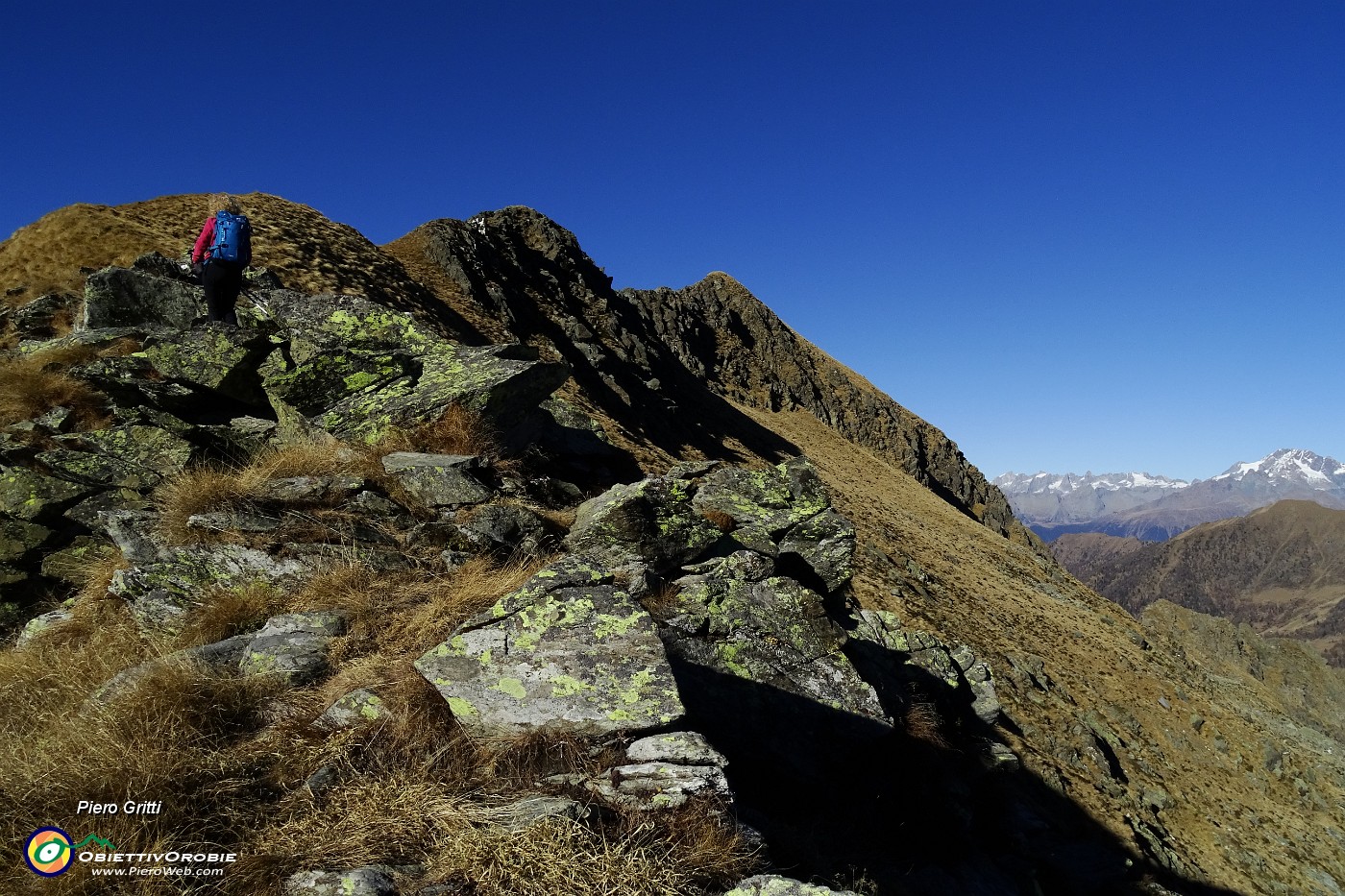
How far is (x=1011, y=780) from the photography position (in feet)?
42.9

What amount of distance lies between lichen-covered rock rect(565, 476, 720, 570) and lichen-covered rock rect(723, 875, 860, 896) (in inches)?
149

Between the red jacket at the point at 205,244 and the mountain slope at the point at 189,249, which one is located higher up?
the mountain slope at the point at 189,249

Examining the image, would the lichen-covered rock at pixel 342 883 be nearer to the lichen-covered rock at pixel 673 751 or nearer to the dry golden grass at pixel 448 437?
the lichen-covered rock at pixel 673 751

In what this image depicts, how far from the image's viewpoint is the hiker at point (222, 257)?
11.1 metres

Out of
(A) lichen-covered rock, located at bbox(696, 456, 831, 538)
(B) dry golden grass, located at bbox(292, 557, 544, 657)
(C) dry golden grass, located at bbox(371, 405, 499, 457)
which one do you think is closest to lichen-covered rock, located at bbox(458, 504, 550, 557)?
(B) dry golden grass, located at bbox(292, 557, 544, 657)

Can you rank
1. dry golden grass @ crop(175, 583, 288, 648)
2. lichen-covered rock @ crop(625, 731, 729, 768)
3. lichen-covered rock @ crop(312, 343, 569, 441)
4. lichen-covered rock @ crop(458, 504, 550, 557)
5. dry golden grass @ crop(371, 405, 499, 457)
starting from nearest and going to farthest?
1. lichen-covered rock @ crop(625, 731, 729, 768)
2. dry golden grass @ crop(175, 583, 288, 648)
3. lichen-covered rock @ crop(458, 504, 550, 557)
4. dry golden grass @ crop(371, 405, 499, 457)
5. lichen-covered rock @ crop(312, 343, 569, 441)

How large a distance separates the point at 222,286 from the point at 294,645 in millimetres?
8418

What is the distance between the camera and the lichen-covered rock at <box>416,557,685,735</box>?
4.91 metres

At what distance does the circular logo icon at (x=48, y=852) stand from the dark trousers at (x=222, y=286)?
9810 mm

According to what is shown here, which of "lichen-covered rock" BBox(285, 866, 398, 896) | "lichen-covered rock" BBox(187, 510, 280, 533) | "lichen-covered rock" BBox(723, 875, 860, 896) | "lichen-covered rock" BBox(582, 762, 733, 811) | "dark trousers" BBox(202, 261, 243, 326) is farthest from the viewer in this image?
"dark trousers" BBox(202, 261, 243, 326)

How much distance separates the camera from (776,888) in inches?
158

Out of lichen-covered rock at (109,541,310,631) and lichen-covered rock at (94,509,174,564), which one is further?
lichen-covered rock at (94,509,174,564)

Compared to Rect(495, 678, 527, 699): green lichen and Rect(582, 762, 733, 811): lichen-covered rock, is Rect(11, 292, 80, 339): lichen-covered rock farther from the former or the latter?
Rect(582, 762, 733, 811): lichen-covered rock

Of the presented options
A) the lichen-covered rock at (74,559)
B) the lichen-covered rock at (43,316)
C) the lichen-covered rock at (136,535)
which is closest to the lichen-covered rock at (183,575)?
the lichen-covered rock at (136,535)
